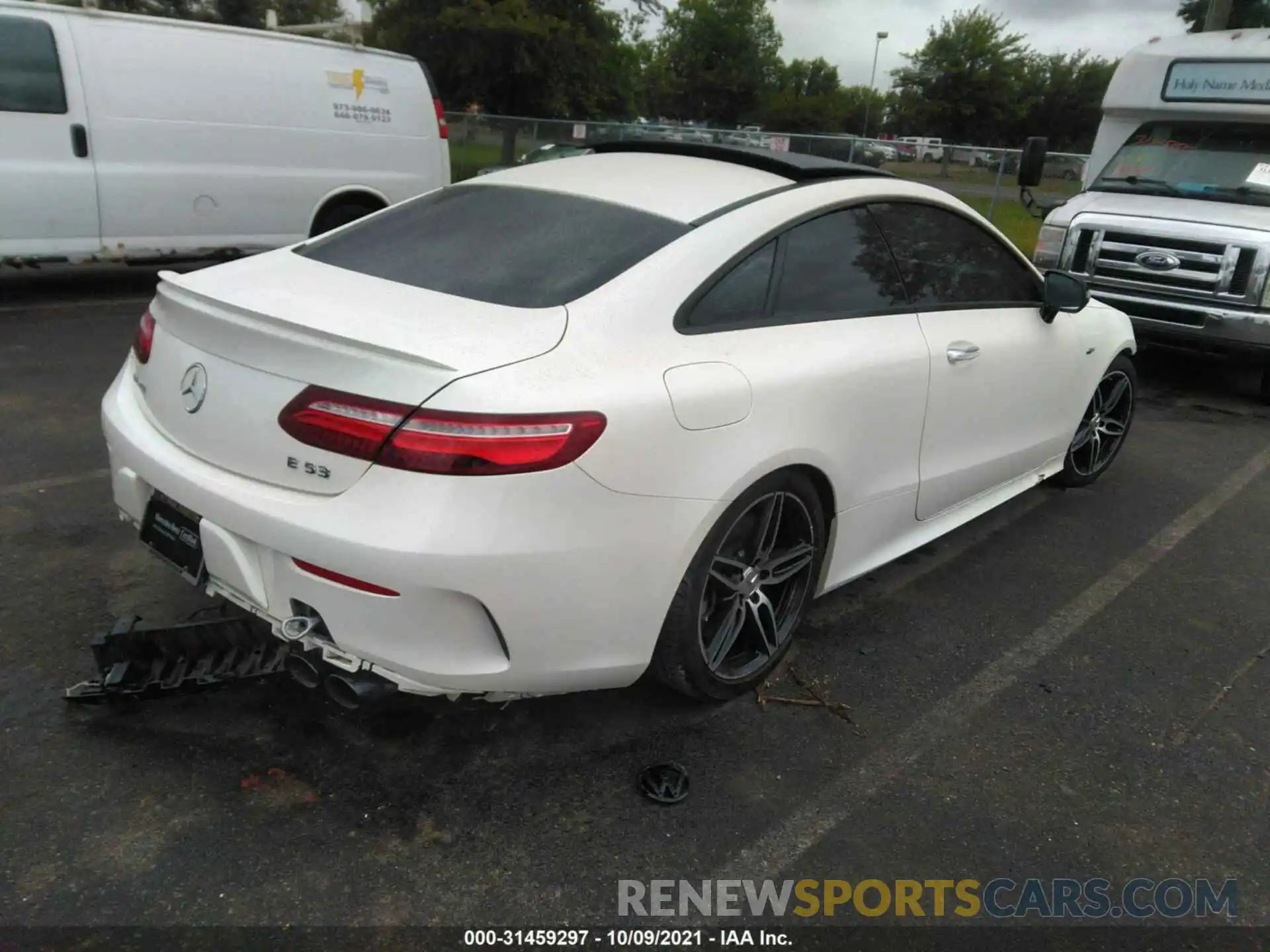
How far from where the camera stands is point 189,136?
7.39 meters

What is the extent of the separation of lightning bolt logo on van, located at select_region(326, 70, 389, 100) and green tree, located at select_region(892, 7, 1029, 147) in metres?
42.5

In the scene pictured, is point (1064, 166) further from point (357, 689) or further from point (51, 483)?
point (357, 689)

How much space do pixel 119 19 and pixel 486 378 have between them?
679 cm

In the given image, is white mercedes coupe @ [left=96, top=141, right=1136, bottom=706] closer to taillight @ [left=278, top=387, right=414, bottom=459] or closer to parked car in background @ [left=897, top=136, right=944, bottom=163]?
taillight @ [left=278, top=387, right=414, bottom=459]

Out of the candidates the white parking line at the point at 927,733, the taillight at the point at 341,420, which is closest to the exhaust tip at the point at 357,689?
the taillight at the point at 341,420

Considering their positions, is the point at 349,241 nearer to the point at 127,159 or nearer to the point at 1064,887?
the point at 1064,887

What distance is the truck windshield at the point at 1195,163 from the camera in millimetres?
7387

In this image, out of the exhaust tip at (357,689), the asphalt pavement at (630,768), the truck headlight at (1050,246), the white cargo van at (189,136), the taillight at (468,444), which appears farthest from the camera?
the truck headlight at (1050,246)

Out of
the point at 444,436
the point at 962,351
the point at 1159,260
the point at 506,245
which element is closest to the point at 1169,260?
the point at 1159,260

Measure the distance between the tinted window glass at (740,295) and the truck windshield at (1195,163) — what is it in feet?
20.8

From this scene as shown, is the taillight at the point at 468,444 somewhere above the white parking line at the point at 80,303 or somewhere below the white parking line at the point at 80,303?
above

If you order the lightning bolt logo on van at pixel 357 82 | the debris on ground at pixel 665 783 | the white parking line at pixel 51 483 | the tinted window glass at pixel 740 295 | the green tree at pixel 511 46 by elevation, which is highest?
the green tree at pixel 511 46

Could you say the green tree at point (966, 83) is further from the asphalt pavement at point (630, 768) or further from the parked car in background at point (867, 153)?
the asphalt pavement at point (630, 768)

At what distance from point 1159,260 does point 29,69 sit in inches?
328
